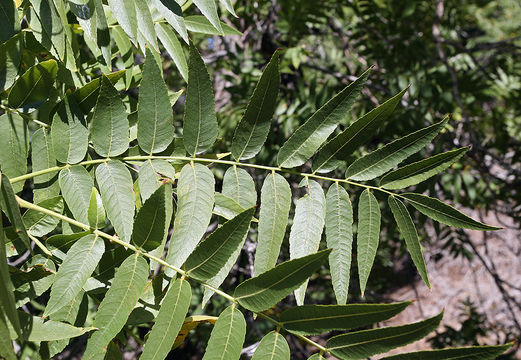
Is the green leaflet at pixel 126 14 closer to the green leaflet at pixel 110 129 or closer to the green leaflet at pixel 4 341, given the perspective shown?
the green leaflet at pixel 110 129

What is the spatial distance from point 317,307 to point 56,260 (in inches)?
19.4

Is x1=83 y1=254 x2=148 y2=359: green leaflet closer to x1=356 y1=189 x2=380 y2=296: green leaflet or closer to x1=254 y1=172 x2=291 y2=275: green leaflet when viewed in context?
x1=254 y1=172 x2=291 y2=275: green leaflet

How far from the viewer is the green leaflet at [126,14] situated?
0.97 m

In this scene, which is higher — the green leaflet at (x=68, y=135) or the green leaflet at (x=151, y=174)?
the green leaflet at (x=68, y=135)

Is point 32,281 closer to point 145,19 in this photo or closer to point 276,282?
point 276,282

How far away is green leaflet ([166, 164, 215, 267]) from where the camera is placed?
2.80 ft

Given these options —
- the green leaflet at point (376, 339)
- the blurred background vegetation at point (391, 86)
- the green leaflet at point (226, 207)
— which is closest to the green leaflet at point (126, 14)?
the green leaflet at point (226, 207)

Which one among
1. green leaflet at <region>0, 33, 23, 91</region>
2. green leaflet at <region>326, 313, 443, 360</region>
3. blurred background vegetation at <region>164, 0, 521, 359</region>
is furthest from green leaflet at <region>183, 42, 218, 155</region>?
blurred background vegetation at <region>164, 0, 521, 359</region>

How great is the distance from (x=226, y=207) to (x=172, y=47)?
1.58 ft

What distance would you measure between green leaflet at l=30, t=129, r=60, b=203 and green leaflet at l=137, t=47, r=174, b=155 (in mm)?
186

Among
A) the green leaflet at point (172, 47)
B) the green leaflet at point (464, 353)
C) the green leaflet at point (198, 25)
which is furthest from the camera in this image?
the green leaflet at point (198, 25)

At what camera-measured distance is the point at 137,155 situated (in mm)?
1046

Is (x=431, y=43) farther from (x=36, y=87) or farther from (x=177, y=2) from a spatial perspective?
(x=36, y=87)

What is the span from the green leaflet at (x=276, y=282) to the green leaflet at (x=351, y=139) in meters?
Answer: 0.32
